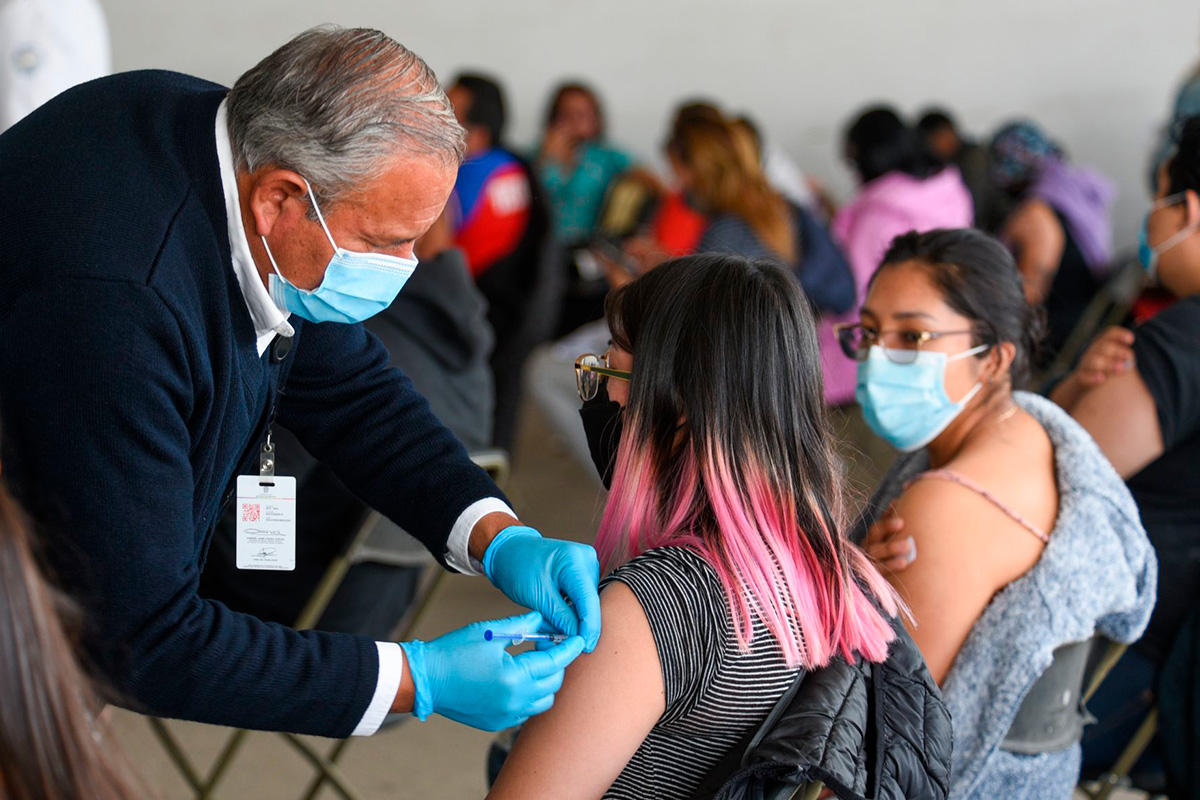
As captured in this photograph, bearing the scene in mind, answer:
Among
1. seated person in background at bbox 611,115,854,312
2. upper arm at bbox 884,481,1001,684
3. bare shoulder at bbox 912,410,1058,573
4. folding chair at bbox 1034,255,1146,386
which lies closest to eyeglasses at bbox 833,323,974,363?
bare shoulder at bbox 912,410,1058,573

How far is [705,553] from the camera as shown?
1.16 m

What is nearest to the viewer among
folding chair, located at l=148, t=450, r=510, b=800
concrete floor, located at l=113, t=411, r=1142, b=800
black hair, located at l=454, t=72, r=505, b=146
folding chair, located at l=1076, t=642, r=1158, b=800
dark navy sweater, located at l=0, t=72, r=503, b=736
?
dark navy sweater, located at l=0, t=72, r=503, b=736

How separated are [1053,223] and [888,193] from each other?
796 mm

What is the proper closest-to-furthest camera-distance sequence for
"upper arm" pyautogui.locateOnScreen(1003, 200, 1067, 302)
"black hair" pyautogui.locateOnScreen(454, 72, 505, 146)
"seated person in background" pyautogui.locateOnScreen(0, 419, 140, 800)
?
"seated person in background" pyautogui.locateOnScreen(0, 419, 140, 800) < "black hair" pyautogui.locateOnScreen(454, 72, 505, 146) < "upper arm" pyautogui.locateOnScreen(1003, 200, 1067, 302)

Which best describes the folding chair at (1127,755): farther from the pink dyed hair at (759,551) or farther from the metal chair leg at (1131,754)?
the pink dyed hair at (759,551)

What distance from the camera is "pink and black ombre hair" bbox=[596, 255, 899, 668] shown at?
3.82ft

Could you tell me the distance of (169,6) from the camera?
16.4ft

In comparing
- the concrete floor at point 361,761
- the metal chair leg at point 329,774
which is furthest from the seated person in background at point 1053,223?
the metal chair leg at point 329,774

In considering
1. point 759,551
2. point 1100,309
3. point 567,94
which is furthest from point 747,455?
point 567,94

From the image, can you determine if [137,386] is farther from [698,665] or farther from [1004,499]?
[1004,499]

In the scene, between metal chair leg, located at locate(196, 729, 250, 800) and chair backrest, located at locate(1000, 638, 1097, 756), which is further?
metal chair leg, located at locate(196, 729, 250, 800)

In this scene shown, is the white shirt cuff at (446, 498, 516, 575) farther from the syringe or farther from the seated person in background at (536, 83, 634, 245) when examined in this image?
the seated person in background at (536, 83, 634, 245)

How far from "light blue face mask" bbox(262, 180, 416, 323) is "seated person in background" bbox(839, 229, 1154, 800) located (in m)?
0.72

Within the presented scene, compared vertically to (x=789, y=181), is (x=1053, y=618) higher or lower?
lower
